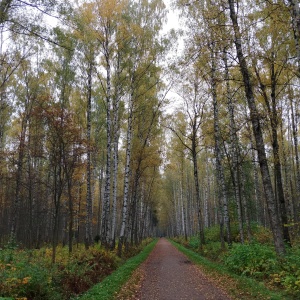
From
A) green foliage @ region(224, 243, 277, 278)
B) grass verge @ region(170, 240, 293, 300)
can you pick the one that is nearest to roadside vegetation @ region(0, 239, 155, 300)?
grass verge @ region(170, 240, 293, 300)

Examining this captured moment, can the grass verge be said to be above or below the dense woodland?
below

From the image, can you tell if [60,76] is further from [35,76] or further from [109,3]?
[35,76]

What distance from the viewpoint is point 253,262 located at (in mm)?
8672

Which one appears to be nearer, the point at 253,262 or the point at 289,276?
the point at 289,276

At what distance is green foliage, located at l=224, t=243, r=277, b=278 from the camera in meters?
7.88

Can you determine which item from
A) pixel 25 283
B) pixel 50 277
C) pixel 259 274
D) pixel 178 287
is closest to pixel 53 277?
pixel 50 277

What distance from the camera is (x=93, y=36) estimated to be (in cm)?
1375

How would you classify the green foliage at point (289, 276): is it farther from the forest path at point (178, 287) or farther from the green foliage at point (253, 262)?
the forest path at point (178, 287)

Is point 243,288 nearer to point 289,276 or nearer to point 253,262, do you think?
point 289,276

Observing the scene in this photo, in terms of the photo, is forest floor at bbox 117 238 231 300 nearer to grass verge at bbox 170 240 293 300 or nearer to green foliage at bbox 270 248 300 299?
grass verge at bbox 170 240 293 300

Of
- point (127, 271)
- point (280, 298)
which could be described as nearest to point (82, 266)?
point (127, 271)

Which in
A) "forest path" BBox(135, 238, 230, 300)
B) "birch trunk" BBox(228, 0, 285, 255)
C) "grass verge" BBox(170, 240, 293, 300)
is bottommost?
"forest path" BBox(135, 238, 230, 300)

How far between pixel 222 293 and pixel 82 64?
14.5 metres

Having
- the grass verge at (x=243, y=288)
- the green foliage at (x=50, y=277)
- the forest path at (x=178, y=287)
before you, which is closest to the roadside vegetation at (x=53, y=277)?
the green foliage at (x=50, y=277)
